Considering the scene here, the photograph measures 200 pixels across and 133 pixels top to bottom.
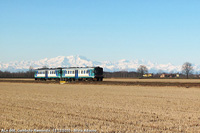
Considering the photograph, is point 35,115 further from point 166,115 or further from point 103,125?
point 166,115

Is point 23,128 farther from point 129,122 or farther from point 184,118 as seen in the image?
point 184,118

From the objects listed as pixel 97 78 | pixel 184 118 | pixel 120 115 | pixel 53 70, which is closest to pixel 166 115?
pixel 184 118

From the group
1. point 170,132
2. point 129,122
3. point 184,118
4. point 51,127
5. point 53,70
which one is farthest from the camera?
point 53,70

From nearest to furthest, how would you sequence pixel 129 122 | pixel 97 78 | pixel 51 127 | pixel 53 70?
pixel 51 127, pixel 129 122, pixel 97 78, pixel 53 70

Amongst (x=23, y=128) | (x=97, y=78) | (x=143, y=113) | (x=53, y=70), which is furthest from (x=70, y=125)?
(x=53, y=70)

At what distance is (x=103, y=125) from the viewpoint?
1155cm

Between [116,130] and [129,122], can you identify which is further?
[129,122]

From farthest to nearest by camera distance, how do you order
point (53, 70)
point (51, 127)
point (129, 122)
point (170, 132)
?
1. point (53, 70)
2. point (129, 122)
3. point (51, 127)
4. point (170, 132)

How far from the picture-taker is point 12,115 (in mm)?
14039

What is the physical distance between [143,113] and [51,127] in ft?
18.4

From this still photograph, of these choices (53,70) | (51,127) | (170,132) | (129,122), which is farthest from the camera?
(53,70)

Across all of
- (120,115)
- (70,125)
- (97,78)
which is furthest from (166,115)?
(97,78)

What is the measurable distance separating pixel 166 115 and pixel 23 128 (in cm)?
699

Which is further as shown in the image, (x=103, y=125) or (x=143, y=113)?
(x=143, y=113)
